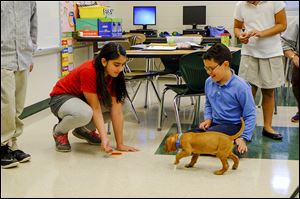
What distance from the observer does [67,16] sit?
14.2 ft

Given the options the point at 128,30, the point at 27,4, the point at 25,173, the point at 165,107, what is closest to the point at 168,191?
the point at 25,173

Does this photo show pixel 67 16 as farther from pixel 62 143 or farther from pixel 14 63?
pixel 14 63

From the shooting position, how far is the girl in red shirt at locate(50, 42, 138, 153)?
2.30 m

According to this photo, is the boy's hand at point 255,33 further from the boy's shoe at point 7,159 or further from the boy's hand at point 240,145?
the boy's shoe at point 7,159

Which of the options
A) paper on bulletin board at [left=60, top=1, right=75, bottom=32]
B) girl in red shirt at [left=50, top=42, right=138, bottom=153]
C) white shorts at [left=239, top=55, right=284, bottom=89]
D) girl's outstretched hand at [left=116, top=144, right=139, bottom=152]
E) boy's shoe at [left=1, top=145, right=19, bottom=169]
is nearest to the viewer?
boy's shoe at [left=1, top=145, right=19, bottom=169]

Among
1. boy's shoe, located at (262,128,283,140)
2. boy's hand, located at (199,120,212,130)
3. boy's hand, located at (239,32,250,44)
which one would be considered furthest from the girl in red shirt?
boy's shoe, located at (262,128,283,140)

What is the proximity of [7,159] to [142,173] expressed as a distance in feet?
2.49

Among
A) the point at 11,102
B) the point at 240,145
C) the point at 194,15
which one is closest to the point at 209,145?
the point at 240,145

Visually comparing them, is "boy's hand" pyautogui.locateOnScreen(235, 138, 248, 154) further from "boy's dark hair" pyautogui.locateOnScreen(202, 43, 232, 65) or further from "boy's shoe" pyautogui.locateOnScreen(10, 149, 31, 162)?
"boy's shoe" pyautogui.locateOnScreen(10, 149, 31, 162)

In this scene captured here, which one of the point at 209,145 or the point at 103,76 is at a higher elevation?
the point at 103,76

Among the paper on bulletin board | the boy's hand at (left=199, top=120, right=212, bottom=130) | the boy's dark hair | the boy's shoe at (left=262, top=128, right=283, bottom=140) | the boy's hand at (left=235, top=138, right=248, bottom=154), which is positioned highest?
the paper on bulletin board

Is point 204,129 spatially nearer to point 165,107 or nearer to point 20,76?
point 20,76

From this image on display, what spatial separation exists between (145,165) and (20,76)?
0.85m

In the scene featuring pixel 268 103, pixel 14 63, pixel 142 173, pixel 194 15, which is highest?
pixel 194 15
